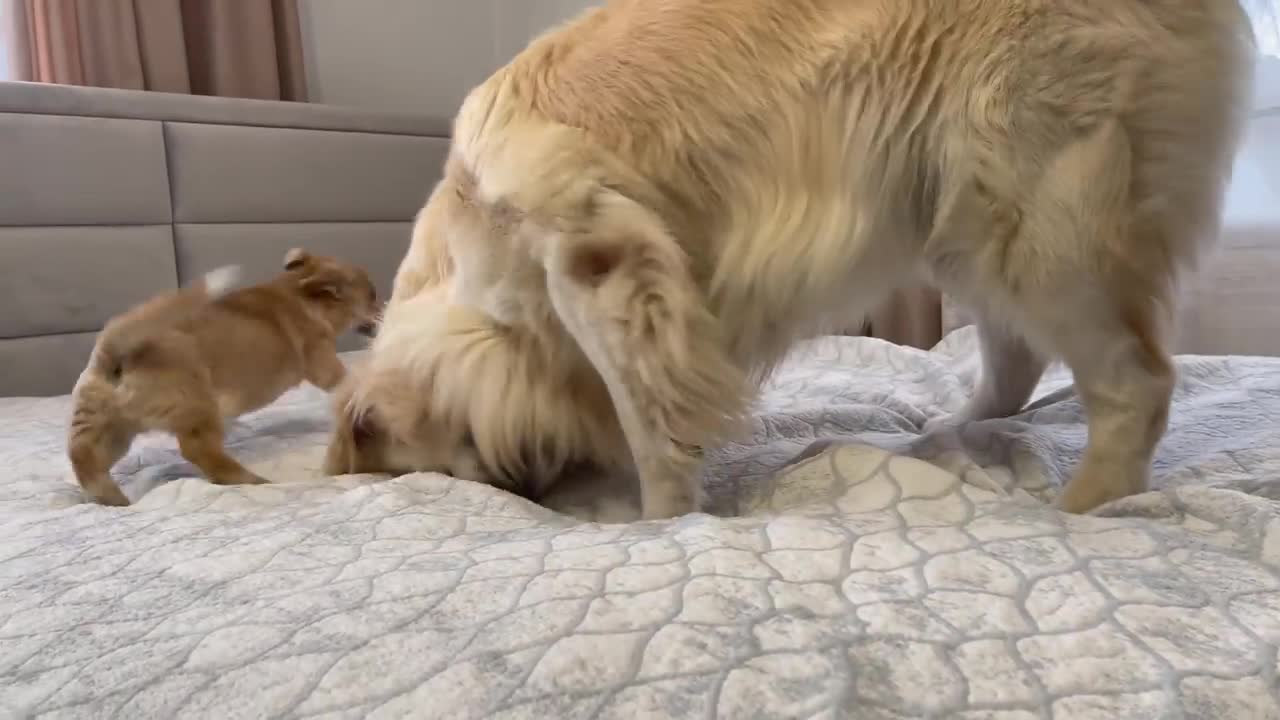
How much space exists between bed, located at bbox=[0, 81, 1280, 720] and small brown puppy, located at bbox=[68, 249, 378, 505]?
12cm

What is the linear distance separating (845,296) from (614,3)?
20.5 inches

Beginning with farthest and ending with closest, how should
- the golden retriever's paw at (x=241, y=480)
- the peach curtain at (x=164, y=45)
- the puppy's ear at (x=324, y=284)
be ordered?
the peach curtain at (x=164, y=45) → the puppy's ear at (x=324, y=284) → the golden retriever's paw at (x=241, y=480)

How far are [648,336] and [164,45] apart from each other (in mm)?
2362

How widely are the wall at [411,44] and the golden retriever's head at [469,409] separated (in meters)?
2.45

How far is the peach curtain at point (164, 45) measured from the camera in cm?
259

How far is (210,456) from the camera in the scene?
1.37 m

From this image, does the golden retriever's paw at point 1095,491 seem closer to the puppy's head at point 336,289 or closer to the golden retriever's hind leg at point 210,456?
the golden retriever's hind leg at point 210,456

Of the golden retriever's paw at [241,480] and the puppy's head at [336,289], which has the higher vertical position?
the puppy's head at [336,289]

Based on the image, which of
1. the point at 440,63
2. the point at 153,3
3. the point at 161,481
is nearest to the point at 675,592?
the point at 161,481

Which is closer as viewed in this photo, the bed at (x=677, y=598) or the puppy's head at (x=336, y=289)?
the bed at (x=677, y=598)

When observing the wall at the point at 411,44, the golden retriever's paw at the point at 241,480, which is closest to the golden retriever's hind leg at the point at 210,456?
the golden retriever's paw at the point at 241,480

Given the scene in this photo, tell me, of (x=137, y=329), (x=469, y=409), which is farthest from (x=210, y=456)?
(x=469, y=409)

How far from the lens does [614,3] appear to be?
1.30 m

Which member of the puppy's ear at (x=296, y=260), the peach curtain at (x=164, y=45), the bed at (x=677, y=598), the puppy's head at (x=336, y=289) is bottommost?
the bed at (x=677, y=598)
